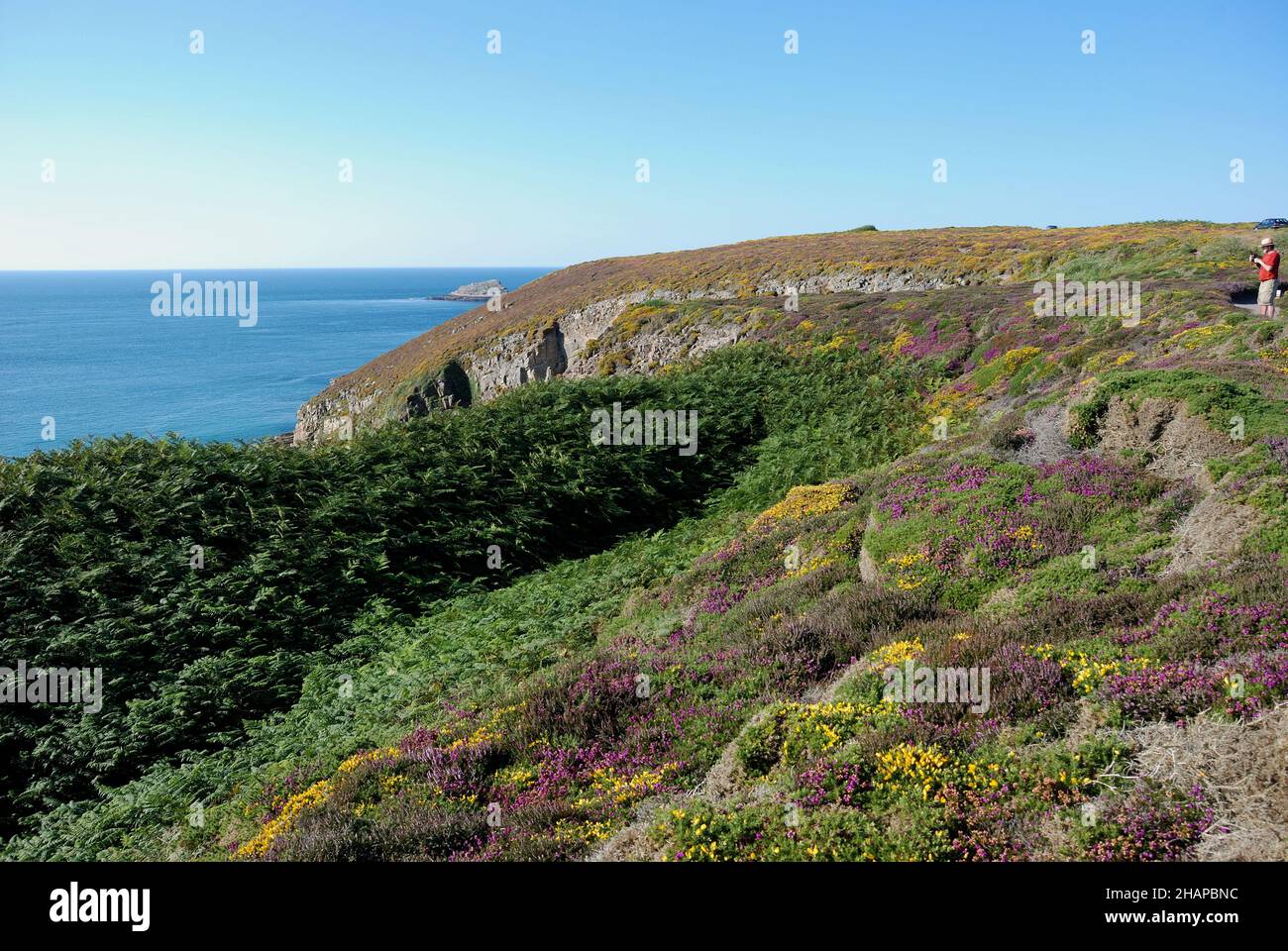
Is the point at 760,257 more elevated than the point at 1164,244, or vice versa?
the point at 760,257

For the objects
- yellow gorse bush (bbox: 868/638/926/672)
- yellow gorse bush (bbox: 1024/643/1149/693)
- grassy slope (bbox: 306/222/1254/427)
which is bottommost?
yellow gorse bush (bbox: 868/638/926/672)

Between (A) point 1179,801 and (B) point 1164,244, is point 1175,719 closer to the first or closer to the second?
(A) point 1179,801

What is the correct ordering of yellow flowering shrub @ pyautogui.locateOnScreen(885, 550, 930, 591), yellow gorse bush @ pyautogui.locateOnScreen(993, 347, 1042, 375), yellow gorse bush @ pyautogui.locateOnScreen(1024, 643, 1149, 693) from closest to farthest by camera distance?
yellow gorse bush @ pyautogui.locateOnScreen(1024, 643, 1149, 693) < yellow flowering shrub @ pyautogui.locateOnScreen(885, 550, 930, 591) < yellow gorse bush @ pyautogui.locateOnScreen(993, 347, 1042, 375)

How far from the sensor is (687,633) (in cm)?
1132

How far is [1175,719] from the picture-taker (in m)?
5.94

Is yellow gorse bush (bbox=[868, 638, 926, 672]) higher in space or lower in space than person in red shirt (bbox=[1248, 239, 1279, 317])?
lower

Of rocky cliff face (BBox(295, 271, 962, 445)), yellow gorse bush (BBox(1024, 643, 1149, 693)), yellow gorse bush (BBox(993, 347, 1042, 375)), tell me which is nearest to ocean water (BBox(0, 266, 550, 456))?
rocky cliff face (BBox(295, 271, 962, 445))

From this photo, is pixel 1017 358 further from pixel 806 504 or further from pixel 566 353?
pixel 566 353

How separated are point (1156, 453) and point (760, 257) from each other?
68932 mm

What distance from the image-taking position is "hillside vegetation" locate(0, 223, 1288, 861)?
230 inches

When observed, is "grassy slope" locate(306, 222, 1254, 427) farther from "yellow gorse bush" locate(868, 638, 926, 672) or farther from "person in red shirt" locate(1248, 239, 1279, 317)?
"yellow gorse bush" locate(868, 638, 926, 672)

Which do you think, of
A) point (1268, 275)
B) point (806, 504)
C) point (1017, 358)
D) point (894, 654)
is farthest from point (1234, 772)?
point (1017, 358)

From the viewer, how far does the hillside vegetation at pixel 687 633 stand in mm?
5840
